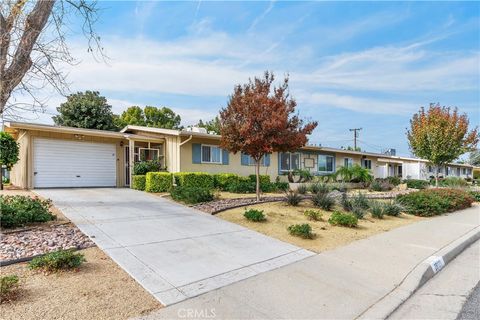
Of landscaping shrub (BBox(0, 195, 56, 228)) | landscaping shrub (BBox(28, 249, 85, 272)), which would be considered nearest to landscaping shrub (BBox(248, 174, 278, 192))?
landscaping shrub (BBox(0, 195, 56, 228))

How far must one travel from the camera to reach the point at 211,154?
1800 cm

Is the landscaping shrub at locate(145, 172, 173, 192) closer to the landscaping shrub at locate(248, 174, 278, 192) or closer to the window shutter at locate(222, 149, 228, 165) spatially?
the window shutter at locate(222, 149, 228, 165)

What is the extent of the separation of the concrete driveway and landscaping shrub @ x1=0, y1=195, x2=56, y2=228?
74cm

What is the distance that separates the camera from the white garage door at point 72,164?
14.8 metres

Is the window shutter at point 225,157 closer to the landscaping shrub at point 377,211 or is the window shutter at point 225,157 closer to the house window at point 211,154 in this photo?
the house window at point 211,154

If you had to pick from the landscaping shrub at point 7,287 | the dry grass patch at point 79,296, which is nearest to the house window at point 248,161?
the dry grass patch at point 79,296

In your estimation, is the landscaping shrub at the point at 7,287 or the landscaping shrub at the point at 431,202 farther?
the landscaping shrub at the point at 431,202

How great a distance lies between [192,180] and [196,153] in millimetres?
2343

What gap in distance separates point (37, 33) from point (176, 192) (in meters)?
6.97

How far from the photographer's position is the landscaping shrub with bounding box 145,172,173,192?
14344 millimetres

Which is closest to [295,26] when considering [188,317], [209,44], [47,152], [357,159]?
[209,44]

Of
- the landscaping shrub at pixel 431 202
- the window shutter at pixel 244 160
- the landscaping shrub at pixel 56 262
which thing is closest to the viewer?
the landscaping shrub at pixel 56 262

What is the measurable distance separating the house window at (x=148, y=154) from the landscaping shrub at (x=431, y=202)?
41.3ft

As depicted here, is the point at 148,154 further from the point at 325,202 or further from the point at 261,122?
the point at 325,202
